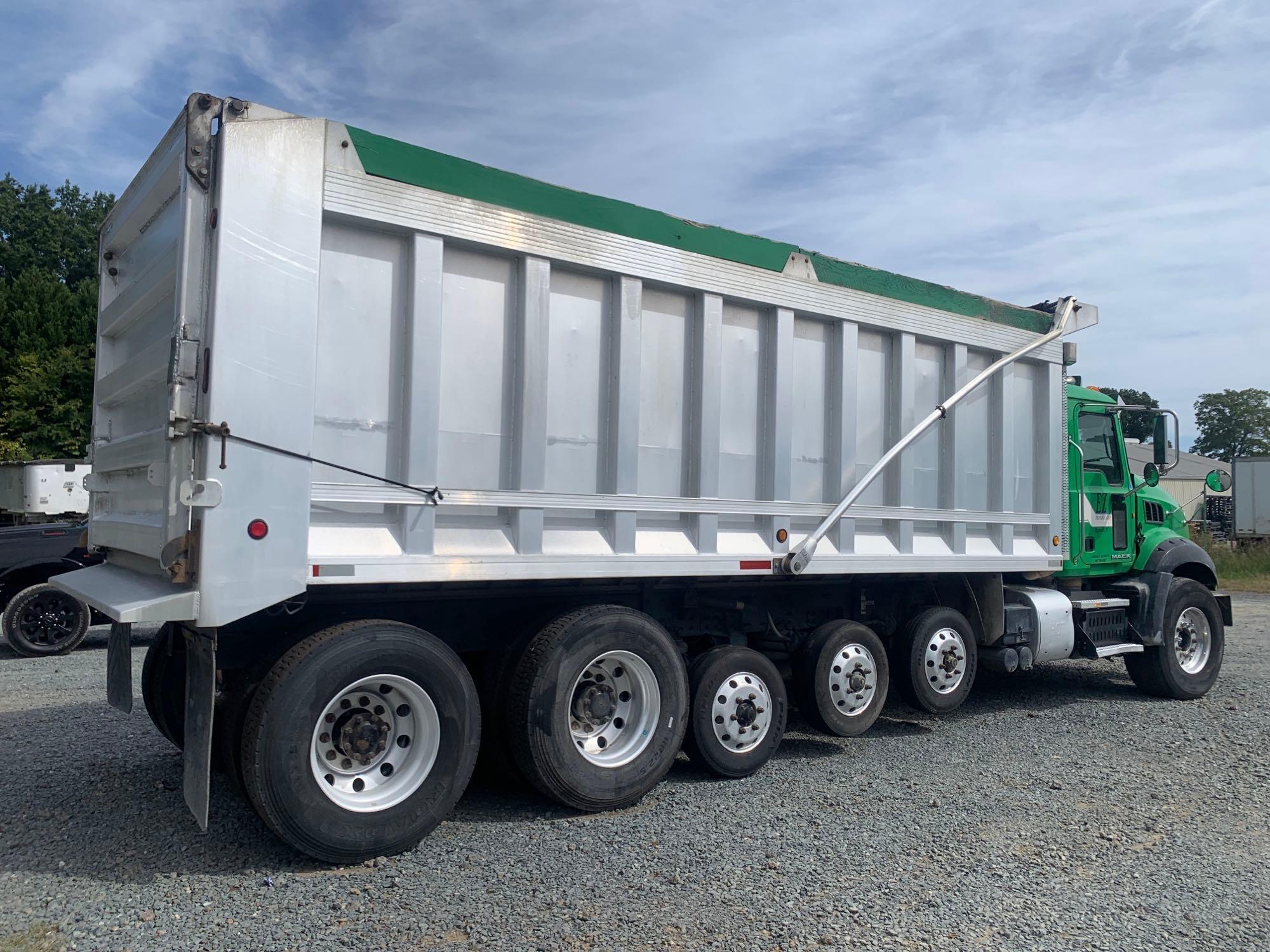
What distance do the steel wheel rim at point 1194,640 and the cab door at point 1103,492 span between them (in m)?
0.82

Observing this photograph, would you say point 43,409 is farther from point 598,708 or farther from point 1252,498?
point 1252,498

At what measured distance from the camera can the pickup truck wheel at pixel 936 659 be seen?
6871mm

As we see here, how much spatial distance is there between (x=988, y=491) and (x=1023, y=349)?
1.13 m

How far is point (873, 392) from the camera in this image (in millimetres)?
6742

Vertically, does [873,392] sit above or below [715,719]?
above

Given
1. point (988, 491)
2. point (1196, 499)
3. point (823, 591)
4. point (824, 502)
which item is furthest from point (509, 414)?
point (1196, 499)

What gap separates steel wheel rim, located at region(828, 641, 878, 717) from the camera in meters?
6.38

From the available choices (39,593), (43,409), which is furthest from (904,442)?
(43,409)

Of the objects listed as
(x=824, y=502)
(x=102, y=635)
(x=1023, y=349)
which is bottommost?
(x=102, y=635)

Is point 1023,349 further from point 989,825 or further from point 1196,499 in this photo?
point 1196,499

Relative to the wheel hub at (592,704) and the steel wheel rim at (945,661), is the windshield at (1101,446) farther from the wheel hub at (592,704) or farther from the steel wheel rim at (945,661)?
the wheel hub at (592,704)

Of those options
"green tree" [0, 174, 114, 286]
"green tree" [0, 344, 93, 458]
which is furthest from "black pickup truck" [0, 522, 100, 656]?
"green tree" [0, 174, 114, 286]

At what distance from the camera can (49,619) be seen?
416 inches

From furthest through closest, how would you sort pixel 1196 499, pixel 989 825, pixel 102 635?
pixel 1196 499
pixel 102 635
pixel 989 825
